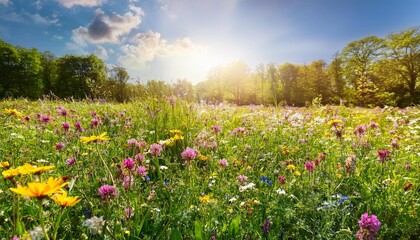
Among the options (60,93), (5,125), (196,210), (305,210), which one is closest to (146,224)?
(196,210)

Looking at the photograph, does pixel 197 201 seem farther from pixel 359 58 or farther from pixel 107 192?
pixel 359 58

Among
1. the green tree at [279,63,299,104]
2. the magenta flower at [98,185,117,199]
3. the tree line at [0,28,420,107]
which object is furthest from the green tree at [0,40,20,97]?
the magenta flower at [98,185,117,199]

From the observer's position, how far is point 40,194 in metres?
1.11

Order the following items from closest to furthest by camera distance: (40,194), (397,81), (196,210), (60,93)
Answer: (40,194)
(196,210)
(397,81)
(60,93)

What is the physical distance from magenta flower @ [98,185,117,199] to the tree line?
2505cm

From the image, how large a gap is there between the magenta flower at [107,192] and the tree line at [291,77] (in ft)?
82.2

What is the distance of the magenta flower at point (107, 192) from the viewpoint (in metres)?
1.80

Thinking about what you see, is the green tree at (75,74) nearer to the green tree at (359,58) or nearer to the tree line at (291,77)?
the tree line at (291,77)

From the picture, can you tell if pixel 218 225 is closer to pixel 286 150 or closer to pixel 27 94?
pixel 286 150

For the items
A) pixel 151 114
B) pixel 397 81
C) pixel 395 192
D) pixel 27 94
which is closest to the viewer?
pixel 395 192

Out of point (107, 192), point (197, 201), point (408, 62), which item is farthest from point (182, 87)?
point (408, 62)

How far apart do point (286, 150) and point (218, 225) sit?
2418mm

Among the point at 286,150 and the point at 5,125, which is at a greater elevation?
the point at 5,125

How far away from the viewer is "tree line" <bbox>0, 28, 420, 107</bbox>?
38.7 m
